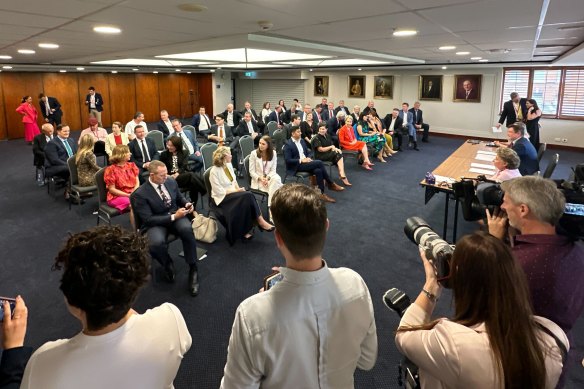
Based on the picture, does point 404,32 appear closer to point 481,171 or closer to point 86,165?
point 481,171

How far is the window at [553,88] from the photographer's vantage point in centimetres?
1076

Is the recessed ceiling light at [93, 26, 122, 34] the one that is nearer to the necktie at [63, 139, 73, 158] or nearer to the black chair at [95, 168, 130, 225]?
the black chair at [95, 168, 130, 225]

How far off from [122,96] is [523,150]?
51.0 ft

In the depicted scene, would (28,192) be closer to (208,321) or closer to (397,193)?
(208,321)

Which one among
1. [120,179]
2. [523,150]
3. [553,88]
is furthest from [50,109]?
[553,88]

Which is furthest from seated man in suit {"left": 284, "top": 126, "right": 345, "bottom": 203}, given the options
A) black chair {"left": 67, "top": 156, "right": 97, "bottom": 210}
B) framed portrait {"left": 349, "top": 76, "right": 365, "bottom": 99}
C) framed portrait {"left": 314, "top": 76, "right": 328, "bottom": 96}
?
framed portrait {"left": 314, "top": 76, "right": 328, "bottom": 96}

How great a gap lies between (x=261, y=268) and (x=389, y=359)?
170 centimetres

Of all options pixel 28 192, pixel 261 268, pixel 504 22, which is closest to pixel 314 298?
pixel 261 268

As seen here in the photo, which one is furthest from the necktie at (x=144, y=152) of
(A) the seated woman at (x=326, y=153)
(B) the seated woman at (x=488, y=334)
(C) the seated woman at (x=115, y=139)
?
(B) the seated woman at (x=488, y=334)

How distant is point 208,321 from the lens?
10.3 feet

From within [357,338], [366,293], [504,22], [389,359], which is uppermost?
[504,22]

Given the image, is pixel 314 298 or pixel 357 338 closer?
pixel 314 298

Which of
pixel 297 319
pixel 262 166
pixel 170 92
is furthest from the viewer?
pixel 170 92

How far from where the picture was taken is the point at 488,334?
1165mm
